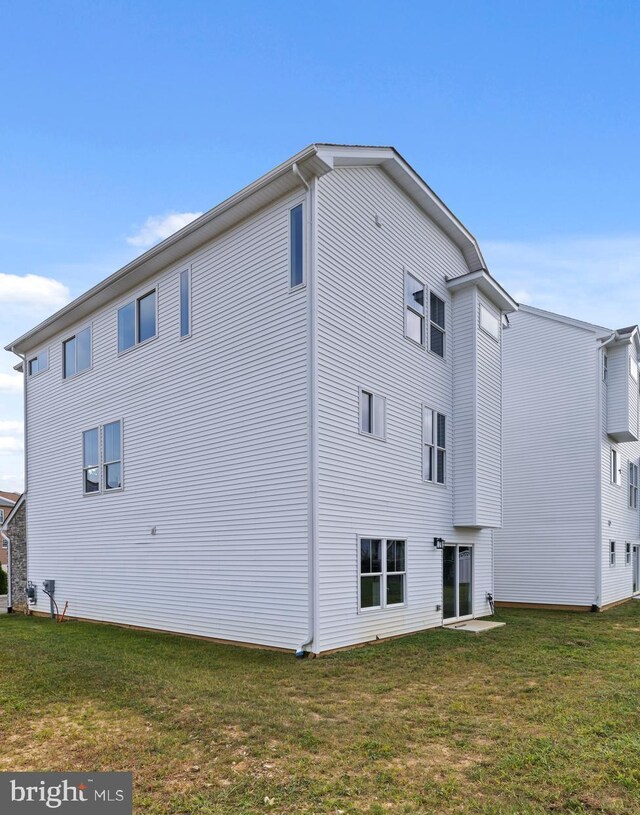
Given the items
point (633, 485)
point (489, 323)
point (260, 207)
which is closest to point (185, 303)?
point (260, 207)

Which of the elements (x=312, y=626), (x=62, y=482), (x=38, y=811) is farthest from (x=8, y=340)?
(x=38, y=811)

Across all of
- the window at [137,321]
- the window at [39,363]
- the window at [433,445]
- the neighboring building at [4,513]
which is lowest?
the neighboring building at [4,513]

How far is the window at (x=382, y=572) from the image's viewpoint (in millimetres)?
9984

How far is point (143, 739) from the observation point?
5.11 meters

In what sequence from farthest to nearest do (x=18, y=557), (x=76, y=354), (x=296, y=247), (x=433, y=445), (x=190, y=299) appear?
1. (x=18, y=557)
2. (x=76, y=354)
3. (x=433, y=445)
4. (x=190, y=299)
5. (x=296, y=247)

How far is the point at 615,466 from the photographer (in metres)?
18.9

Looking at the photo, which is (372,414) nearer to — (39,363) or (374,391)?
(374,391)

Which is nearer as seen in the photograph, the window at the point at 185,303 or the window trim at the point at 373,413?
the window trim at the point at 373,413

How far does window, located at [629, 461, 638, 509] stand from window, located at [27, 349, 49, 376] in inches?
780

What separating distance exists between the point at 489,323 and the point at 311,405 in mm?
6937

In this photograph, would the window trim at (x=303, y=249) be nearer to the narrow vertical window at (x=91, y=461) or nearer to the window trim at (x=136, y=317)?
the window trim at (x=136, y=317)

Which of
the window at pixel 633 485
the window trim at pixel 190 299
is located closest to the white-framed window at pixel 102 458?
the window trim at pixel 190 299

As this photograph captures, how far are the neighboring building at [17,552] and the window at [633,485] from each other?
2017cm

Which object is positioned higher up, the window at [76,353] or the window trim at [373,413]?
the window at [76,353]
